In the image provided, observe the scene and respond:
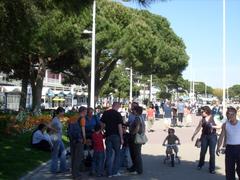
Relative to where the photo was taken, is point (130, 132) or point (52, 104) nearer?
point (130, 132)

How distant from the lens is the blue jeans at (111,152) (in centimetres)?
1229

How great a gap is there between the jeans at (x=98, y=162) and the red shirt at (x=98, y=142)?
10 centimetres

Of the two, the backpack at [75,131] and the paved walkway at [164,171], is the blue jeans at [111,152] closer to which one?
the paved walkway at [164,171]

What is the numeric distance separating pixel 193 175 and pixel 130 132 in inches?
74.1

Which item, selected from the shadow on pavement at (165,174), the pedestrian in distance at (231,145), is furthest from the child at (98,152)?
the pedestrian in distance at (231,145)

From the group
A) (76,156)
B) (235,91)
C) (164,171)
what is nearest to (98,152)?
(76,156)

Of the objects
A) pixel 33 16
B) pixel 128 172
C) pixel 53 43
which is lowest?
pixel 128 172

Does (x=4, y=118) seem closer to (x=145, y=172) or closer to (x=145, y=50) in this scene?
(x=145, y=172)

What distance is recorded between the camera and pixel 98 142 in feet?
40.3

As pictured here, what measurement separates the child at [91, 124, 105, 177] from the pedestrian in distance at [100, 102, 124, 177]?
5.1 inches

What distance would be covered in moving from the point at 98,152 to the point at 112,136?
20.1 inches

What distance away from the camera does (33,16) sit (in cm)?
1206

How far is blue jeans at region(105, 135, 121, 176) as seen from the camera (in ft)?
40.3

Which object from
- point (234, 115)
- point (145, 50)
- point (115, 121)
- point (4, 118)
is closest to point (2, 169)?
point (115, 121)
